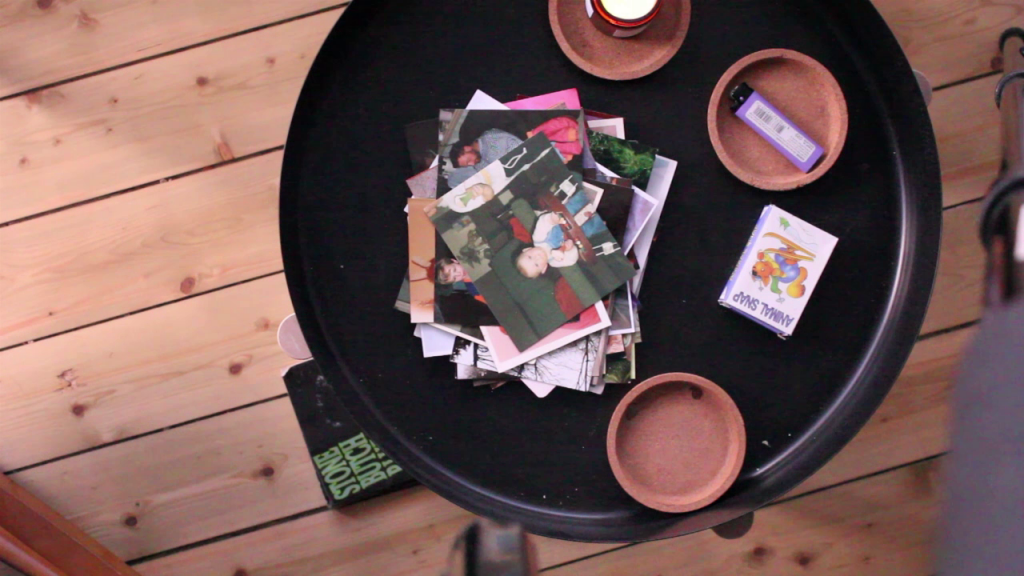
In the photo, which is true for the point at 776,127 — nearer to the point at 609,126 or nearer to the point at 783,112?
the point at 783,112

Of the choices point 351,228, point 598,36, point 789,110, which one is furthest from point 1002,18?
point 351,228

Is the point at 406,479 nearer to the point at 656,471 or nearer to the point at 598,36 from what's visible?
the point at 656,471

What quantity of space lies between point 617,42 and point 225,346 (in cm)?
95

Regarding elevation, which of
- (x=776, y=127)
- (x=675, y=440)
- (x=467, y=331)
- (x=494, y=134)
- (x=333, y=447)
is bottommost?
(x=675, y=440)

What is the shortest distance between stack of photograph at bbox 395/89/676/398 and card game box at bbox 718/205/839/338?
135mm

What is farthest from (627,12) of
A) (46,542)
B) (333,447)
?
(46,542)

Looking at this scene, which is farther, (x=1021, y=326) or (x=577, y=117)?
(x=577, y=117)

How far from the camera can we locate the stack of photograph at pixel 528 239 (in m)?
0.81

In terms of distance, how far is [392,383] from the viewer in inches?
33.2

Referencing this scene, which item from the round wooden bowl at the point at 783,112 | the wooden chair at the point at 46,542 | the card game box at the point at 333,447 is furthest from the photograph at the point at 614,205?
the wooden chair at the point at 46,542

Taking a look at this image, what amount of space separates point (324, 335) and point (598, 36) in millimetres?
528

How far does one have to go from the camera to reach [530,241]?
0.82 metres

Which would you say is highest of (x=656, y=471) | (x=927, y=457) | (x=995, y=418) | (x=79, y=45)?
(x=79, y=45)

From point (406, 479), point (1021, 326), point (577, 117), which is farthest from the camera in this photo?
point (406, 479)
